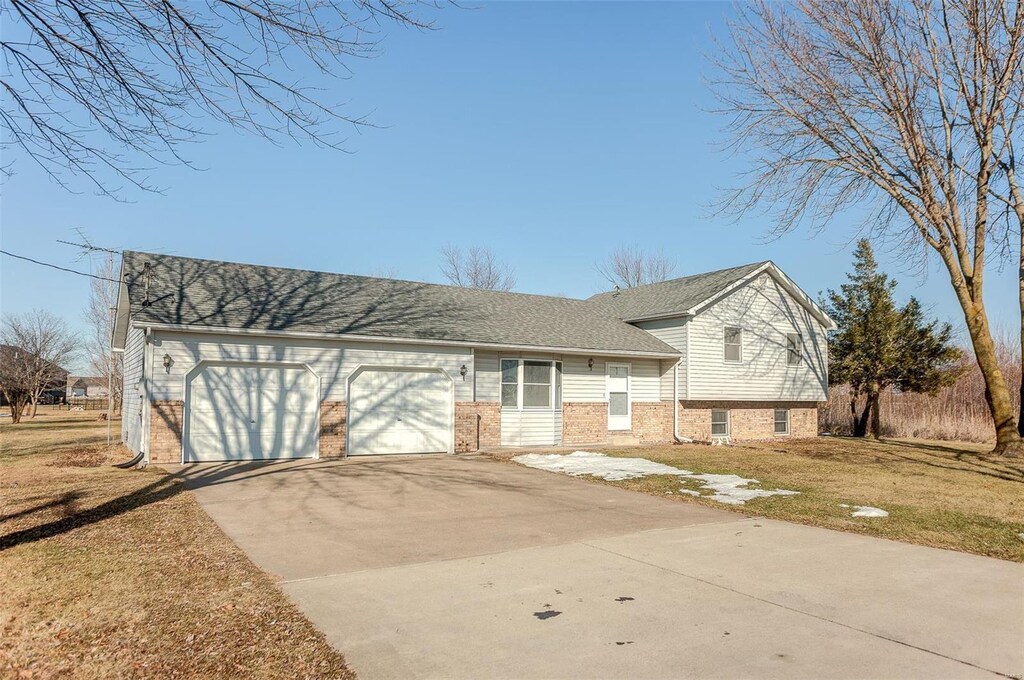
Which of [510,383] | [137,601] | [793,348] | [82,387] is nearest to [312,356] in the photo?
[510,383]

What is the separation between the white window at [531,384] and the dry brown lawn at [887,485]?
2.08 m

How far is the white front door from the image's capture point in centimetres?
2047

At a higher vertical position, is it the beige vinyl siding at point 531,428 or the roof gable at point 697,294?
the roof gable at point 697,294

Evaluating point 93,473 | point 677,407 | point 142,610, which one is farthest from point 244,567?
point 677,407

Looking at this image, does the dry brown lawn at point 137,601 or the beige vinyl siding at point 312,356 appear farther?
the beige vinyl siding at point 312,356

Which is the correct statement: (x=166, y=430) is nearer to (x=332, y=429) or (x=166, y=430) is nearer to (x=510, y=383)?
(x=332, y=429)

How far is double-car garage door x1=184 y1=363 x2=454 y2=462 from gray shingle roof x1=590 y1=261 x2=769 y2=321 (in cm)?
877

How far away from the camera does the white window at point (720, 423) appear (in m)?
22.2

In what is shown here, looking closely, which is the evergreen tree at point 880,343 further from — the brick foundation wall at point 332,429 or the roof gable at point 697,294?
the brick foundation wall at point 332,429

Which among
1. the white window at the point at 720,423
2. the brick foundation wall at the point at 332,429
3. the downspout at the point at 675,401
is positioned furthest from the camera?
the white window at the point at 720,423

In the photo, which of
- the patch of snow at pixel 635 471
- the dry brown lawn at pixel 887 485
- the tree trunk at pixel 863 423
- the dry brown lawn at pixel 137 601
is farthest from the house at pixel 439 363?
the dry brown lawn at pixel 137 601

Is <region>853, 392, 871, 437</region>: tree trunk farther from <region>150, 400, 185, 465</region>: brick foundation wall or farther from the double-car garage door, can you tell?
<region>150, 400, 185, 465</region>: brick foundation wall

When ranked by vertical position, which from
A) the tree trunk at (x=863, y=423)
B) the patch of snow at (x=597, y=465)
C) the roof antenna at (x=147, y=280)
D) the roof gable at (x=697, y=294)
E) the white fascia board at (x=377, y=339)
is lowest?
the patch of snow at (x=597, y=465)

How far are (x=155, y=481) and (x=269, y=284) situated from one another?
7.47 meters
